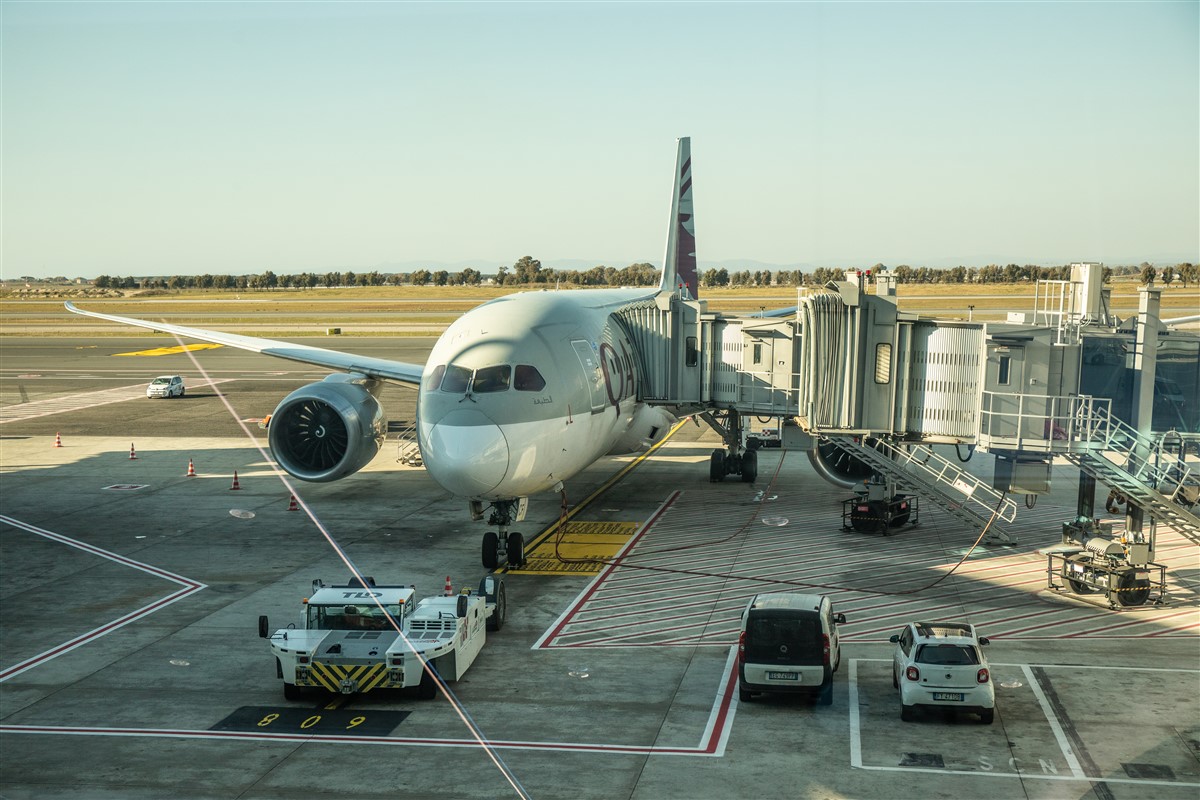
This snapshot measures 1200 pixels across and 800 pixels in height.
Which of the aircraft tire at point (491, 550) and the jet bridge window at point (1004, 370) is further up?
the jet bridge window at point (1004, 370)

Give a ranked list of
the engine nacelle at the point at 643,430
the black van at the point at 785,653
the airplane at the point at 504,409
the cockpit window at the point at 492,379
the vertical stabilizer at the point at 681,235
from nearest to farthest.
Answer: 1. the black van at the point at 785,653
2. the airplane at the point at 504,409
3. the cockpit window at the point at 492,379
4. the engine nacelle at the point at 643,430
5. the vertical stabilizer at the point at 681,235

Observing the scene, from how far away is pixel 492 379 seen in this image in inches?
1089

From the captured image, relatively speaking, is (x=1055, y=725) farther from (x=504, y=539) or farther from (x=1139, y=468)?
(x=504, y=539)

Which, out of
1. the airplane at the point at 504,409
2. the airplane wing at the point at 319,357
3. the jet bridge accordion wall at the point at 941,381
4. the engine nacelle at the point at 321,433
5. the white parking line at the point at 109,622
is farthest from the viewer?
the airplane wing at the point at 319,357

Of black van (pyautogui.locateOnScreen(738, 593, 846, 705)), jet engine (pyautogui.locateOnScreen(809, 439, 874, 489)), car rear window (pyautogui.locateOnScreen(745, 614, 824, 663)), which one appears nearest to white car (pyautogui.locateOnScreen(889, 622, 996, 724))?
black van (pyautogui.locateOnScreen(738, 593, 846, 705))

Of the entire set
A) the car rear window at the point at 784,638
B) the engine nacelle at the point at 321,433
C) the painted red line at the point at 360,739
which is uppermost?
the engine nacelle at the point at 321,433

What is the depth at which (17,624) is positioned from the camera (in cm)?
2627

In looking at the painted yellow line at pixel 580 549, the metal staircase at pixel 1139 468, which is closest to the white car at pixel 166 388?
the painted yellow line at pixel 580 549

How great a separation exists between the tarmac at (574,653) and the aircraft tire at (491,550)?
1.46 feet

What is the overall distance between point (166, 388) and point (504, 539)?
1873 inches

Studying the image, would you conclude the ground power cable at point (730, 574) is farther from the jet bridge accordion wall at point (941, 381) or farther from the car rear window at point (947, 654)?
the car rear window at point (947, 654)

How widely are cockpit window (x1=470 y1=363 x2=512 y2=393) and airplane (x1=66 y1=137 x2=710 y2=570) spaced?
0.03 meters

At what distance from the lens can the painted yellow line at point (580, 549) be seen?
3070 cm

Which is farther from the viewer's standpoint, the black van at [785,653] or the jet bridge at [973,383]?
the jet bridge at [973,383]
